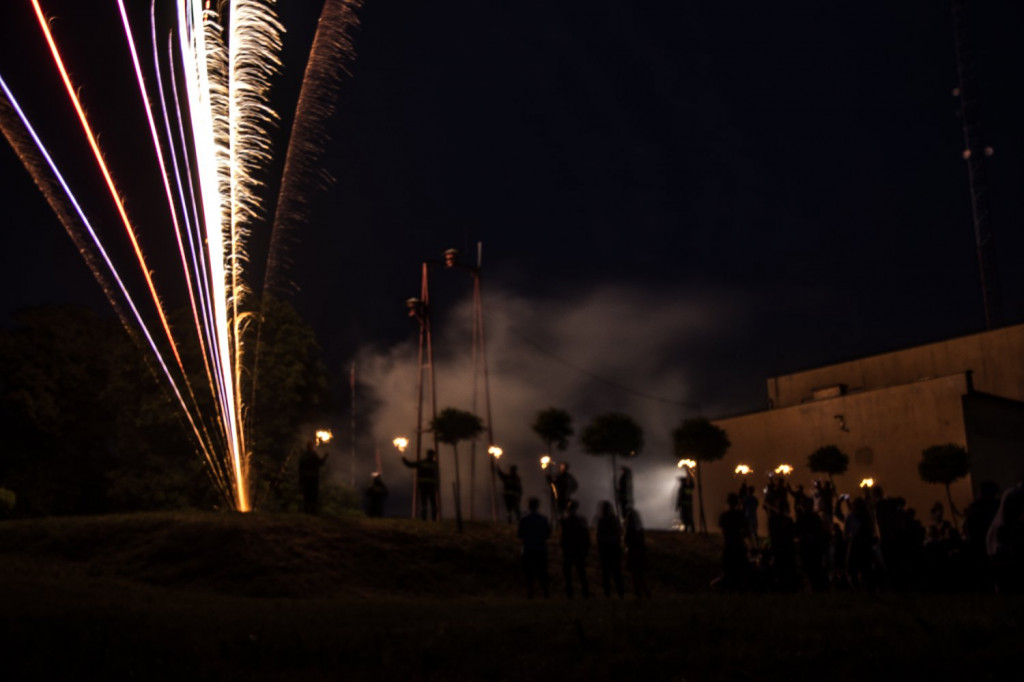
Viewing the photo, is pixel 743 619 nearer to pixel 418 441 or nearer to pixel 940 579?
pixel 940 579

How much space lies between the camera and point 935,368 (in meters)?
51.2

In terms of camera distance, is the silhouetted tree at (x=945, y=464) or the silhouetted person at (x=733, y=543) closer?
the silhouetted person at (x=733, y=543)

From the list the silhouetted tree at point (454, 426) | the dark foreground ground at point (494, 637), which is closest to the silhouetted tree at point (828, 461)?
the silhouetted tree at point (454, 426)

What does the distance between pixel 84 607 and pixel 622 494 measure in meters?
12.0

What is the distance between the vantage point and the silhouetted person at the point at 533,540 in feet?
55.0

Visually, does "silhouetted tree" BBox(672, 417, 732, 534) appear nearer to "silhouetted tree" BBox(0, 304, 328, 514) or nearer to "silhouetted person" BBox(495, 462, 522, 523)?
"silhouetted person" BBox(495, 462, 522, 523)

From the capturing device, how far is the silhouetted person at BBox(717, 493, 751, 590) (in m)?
16.1

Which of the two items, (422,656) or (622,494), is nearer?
(422,656)

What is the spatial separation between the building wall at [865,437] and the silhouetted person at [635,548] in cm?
2749

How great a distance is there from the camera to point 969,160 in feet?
195

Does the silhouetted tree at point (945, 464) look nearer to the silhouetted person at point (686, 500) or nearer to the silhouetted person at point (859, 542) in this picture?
the silhouetted person at point (686, 500)

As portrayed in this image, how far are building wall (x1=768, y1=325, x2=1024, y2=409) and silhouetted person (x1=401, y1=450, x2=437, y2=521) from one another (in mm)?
30720

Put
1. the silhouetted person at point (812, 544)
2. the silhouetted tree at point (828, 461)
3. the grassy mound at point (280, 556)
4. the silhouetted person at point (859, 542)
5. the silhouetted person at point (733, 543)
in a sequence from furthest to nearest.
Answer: the silhouetted tree at point (828, 461) < the grassy mound at point (280, 556) < the silhouetted person at point (812, 544) < the silhouetted person at point (733, 543) < the silhouetted person at point (859, 542)

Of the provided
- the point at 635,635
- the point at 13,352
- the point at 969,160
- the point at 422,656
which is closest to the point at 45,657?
the point at 422,656
